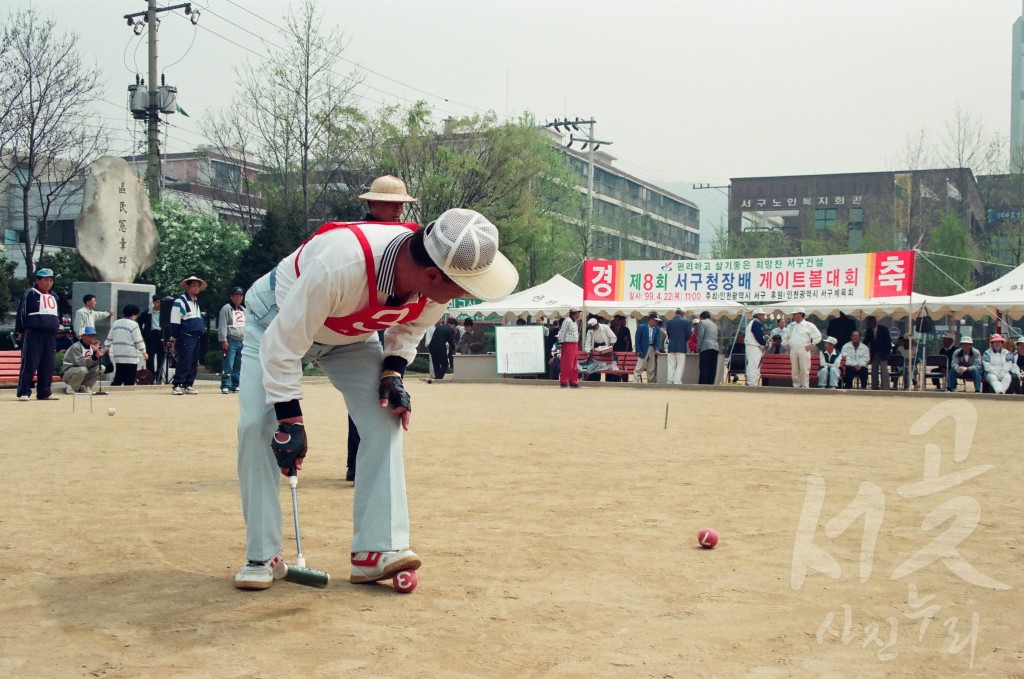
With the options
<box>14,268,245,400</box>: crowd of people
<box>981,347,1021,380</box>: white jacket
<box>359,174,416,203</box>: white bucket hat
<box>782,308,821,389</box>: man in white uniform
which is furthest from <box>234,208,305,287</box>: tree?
<box>359,174,416,203</box>: white bucket hat

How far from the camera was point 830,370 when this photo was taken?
2464 cm

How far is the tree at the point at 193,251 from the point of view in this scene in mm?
33281

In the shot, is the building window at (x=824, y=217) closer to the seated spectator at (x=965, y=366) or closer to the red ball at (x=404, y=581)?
the seated spectator at (x=965, y=366)

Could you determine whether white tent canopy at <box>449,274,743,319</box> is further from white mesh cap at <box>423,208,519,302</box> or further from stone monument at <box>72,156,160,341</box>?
white mesh cap at <box>423,208,519,302</box>

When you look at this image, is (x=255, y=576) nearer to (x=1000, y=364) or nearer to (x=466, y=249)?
(x=466, y=249)

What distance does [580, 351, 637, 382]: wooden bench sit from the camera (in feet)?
87.0

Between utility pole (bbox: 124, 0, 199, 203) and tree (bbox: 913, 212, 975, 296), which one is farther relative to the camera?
tree (bbox: 913, 212, 975, 296)

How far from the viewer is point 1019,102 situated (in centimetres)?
9194

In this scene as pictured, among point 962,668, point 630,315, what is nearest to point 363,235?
point 962,668

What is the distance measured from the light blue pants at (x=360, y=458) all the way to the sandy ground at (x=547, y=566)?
24 centimetres

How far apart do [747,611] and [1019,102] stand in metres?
101

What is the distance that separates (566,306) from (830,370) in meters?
7.20

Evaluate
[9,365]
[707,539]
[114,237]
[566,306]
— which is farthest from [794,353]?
[707,539]

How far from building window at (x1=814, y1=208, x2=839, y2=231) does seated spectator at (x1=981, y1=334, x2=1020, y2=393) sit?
63.1 metres
